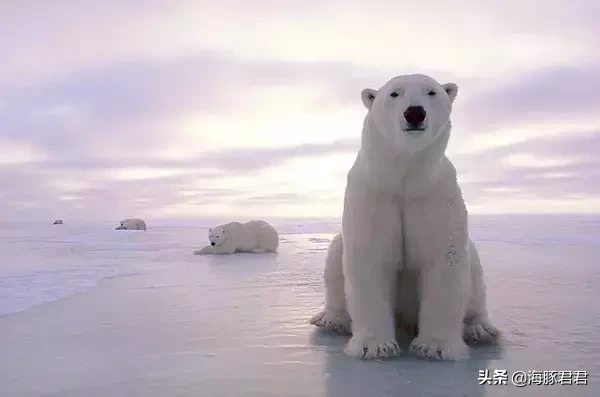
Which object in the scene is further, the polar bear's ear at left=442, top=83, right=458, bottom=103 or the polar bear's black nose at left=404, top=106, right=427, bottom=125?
the polar bear's ear at left=442, top=83, right=458, bottom=103

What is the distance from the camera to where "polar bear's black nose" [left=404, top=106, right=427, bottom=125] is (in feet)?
7.93

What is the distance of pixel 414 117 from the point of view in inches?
95.1

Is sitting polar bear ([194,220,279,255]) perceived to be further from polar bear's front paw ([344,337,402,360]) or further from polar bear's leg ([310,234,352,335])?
polar bear's front paw ([344,337,402,360])

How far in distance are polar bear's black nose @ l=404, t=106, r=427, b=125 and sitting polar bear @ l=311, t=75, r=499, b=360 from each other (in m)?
0.11

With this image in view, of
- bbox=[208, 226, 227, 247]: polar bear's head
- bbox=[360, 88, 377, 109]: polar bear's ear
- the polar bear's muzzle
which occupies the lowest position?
bbox=[208, 226, 227, 247]: polar bear's head

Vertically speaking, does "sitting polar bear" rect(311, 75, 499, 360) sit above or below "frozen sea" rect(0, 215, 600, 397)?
above

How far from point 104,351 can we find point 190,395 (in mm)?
953

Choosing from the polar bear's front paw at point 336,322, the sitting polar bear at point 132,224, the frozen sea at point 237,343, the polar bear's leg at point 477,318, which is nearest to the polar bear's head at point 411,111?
the polar bear's leg at point 477,318

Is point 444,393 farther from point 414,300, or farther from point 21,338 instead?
point 21,338

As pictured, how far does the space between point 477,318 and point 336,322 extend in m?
0.86

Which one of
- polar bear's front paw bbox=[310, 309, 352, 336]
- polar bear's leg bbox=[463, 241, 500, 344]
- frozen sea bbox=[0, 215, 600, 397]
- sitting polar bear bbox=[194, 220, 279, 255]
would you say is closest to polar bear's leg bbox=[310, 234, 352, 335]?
polar bear's front paw bbox=[310, 309, 352, 336]

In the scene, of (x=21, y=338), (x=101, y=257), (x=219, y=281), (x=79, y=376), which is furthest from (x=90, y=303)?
(x=101, y=257)

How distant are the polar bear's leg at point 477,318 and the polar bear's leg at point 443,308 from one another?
27 centimetres

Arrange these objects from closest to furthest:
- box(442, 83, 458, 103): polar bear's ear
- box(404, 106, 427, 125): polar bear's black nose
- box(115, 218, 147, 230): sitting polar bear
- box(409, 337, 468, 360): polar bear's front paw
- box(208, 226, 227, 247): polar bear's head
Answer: box(404, 106, 427, 125): polar bear's black nose, box(409, 337, 468, 360): polar bear's front paw, box(442, 83, 458, 103): polar bear's ear, box(208, 226, 227, 247): polar bear's head, box(115, 218, 147, 230): sitting polar bear
